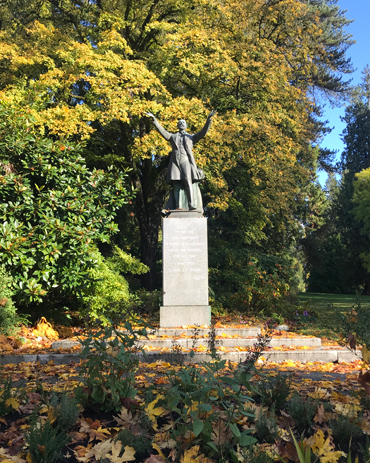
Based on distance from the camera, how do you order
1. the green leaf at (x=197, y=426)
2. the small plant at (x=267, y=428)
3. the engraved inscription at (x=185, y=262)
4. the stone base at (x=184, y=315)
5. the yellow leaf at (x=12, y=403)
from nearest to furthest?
the green leaf at (x=197, y=426) < the small plant at (x=267, y=428) < the yellow leaf at (x=12, y=403) < the stone base at (x=184, y=315) < the engraved inscription at (x=185, y=262)

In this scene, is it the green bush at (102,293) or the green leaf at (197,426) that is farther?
the green bush at (102,293)

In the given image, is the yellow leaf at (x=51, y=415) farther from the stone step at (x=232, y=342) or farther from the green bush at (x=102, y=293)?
the green bush at (x=102, y=293)

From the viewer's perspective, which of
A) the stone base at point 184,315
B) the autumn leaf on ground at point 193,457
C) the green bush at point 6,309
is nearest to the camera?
the autumn leaf on ground at point 193,457

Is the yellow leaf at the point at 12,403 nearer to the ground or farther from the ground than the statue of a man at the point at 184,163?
nearer to the ground

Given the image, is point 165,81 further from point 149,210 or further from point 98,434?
point 98,434

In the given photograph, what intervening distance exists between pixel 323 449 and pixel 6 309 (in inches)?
255

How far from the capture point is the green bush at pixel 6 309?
301 inches

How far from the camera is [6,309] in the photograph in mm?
7762

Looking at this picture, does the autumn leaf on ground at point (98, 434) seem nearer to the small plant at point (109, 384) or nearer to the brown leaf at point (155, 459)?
the small plant at point (109, 384)

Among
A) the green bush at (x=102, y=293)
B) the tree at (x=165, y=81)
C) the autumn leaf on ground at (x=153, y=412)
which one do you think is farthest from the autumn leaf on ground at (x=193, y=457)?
the tree at (x=165, y=81)

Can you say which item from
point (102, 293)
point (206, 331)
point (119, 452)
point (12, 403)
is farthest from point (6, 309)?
point (119, 452)

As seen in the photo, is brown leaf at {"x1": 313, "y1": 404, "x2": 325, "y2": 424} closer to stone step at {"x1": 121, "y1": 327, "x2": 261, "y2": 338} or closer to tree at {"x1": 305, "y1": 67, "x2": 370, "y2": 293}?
stone step at {"x1": 121, "y1": 327, "x2": 261, "y2": 338}

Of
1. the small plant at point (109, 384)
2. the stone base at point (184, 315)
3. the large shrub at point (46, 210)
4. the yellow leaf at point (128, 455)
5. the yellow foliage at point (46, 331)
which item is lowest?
the yellow foliage at point (46, 331)

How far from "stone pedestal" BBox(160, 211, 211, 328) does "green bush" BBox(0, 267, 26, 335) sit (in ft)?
9.02
